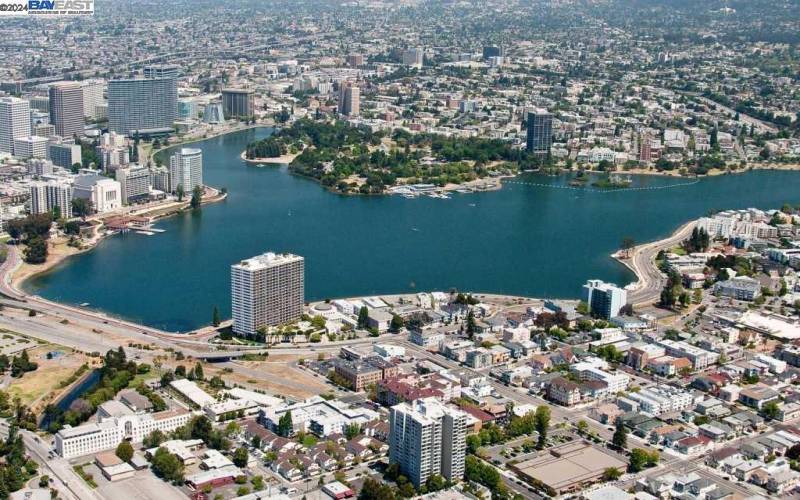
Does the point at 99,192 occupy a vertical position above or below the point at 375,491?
above

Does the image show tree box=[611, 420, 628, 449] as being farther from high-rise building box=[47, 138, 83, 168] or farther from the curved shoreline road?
high-rise building box=[47, 138, 83, 168]

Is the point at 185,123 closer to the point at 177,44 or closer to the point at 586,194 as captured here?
the point at 586,194

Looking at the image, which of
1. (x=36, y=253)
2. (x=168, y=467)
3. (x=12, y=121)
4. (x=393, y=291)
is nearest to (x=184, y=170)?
(x=12, y=121)

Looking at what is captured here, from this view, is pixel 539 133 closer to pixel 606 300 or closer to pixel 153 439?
pixel 606 300

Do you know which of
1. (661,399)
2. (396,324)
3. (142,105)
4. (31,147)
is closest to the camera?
(661,399)

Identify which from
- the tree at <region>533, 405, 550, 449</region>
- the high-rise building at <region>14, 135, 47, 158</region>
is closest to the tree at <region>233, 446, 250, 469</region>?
the tree at <region>533, 405, 550, 449</region>

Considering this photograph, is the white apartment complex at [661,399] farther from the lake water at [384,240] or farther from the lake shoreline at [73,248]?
the lake shoreline at [73,248]

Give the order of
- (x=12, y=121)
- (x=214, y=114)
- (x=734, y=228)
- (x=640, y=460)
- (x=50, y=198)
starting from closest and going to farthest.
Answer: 1. (x=640, y=460)
2. (x=734, y=228)
3. (x=50, y=198)
4. (x=12, y=121)
5. (x=214, y=114)

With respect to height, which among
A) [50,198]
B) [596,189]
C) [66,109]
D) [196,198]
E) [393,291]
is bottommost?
[393,291]
